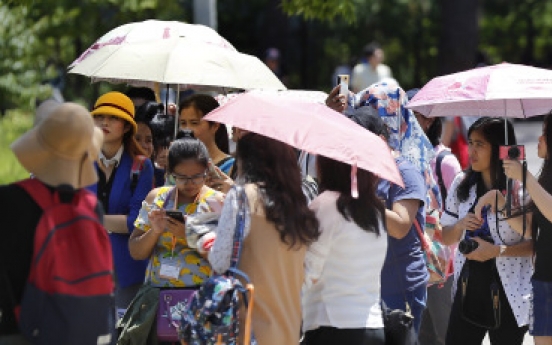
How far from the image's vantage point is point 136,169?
668 cm

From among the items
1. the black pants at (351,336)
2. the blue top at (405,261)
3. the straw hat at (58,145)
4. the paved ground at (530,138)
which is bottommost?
the paved ground at (530,138)

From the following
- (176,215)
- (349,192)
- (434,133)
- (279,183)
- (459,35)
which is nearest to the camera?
(279,183)

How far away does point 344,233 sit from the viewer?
17.4ft

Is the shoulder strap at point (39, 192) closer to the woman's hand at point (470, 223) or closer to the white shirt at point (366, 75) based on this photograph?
the woman's hand at point (470, 223)

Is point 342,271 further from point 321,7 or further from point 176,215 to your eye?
point 321,7

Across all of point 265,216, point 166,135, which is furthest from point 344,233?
point 166,135

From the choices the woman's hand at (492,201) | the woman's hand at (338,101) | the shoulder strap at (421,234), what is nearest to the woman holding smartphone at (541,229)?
the woman's hand at (492,201)

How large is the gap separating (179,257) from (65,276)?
1.37 m

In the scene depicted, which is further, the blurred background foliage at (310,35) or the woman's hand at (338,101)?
the blurred background foliage at (310,35)

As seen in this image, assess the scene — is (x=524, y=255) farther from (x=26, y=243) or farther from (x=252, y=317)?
(x=26, y=243)

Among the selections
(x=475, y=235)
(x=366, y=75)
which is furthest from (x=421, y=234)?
(x=366, y=75)

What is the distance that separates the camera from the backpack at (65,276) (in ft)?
14.9

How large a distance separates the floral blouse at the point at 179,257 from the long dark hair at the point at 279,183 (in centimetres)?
70

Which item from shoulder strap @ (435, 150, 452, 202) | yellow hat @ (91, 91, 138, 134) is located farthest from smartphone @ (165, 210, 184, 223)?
shoulder strap @ (435, 150, 452, 202)
